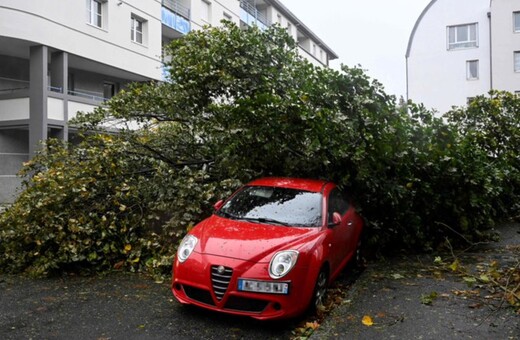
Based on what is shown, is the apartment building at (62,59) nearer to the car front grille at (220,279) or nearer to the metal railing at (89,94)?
the metal railing at (89,94)

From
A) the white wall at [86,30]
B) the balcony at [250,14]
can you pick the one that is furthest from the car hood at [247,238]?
the balcony at [250,14]

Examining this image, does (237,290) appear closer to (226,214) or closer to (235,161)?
(226,214)

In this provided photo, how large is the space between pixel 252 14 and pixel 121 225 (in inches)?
1248

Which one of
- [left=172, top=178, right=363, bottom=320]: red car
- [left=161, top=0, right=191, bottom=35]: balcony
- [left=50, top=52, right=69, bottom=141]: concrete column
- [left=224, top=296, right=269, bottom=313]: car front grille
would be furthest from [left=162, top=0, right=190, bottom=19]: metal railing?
[left=224, top=296, right=269, bottom=313]: car front grille

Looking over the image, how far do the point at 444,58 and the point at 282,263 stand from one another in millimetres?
34082

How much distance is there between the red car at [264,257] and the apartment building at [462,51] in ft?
102

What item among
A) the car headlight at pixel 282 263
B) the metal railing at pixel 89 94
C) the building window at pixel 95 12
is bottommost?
the car headlight at pixel 282 263

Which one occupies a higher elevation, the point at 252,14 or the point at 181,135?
the point at 252,14

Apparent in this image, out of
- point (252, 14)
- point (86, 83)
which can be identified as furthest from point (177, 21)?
point (252, 14)

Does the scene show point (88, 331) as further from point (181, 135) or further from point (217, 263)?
point (181, 135)

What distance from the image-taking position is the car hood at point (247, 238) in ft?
15.0

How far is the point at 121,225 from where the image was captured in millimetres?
7055

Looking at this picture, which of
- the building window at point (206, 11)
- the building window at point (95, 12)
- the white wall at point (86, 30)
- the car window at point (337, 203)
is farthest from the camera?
the building window at point (206, 11)

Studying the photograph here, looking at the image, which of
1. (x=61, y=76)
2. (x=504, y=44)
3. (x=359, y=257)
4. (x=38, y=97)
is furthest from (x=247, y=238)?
(x=504, y=44)
